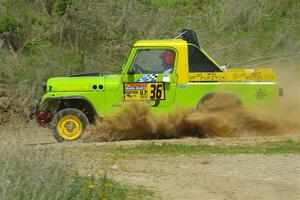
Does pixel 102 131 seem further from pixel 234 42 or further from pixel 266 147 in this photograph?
pixel 234 42

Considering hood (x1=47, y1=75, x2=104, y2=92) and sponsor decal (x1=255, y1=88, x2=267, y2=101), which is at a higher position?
hood (x1=47, y1=75, x2=104, y2=92)

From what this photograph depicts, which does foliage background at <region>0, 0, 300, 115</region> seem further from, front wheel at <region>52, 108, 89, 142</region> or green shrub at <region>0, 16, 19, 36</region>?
front wheel at <region>52, 108, 89, 142</region>

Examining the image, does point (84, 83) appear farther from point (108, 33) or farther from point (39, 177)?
point (39, 177)

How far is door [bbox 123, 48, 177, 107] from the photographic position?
48.3 feet

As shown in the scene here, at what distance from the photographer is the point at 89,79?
15.0 meters

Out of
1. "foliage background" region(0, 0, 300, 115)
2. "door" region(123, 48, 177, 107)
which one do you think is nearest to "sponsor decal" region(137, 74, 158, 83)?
"door" region(123, 48, 177, 107)

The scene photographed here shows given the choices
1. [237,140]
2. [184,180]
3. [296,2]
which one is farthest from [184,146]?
[296,2]

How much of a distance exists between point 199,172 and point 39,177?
13.2ft

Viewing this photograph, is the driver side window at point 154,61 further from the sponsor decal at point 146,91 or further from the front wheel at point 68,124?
the front wheel at point 68,124

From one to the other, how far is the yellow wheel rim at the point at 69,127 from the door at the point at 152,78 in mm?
1205

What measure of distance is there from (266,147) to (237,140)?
1062 mm

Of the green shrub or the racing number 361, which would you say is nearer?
the racing number 361

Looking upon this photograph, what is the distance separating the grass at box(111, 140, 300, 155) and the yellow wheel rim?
202cm

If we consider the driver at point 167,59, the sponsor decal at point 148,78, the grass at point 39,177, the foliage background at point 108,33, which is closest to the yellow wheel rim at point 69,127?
the sponsor decal at point 148,78
